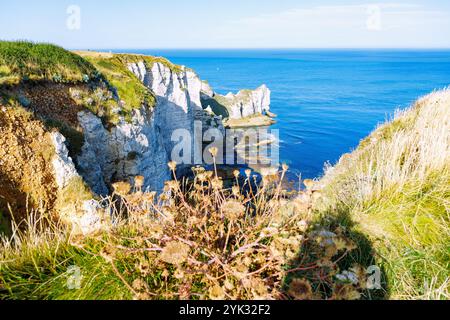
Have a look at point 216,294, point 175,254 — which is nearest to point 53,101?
point 175,254

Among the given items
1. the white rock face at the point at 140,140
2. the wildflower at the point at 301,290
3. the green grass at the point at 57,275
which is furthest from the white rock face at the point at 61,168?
the wildflower at the point at 301,290

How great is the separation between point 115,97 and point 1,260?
60.4ft

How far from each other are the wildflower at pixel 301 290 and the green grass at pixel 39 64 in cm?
1454

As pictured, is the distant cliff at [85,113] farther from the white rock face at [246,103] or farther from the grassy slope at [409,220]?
the white rock face at [246,103]

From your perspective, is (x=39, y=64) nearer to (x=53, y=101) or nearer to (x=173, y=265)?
(x=53, y=101)

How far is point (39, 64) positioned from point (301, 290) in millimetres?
17771

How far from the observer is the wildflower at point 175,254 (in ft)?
8.85

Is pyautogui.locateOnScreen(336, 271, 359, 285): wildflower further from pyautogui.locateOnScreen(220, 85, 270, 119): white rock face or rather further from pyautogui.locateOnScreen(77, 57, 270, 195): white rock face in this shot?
pyautogui.locateOnScreen(220, 85, 270, 119): white rock face

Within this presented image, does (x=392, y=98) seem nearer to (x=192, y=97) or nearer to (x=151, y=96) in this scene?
(x=192, y=97)

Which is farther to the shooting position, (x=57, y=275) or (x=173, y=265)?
(x=57, y=275)

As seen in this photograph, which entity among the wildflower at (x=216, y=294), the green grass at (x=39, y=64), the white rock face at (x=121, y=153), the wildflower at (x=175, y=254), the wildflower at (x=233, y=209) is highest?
the green grass at (x=39, y=64)

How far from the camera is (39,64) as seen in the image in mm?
15195

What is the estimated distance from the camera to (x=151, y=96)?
84.4 feet

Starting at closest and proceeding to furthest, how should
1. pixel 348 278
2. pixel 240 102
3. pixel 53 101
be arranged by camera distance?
pixel 348 278
pixel 53 101
pixel 240 102
